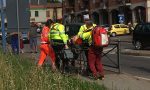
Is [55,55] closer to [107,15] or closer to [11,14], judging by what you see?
[11,14]

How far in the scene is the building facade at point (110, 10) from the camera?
208 feet

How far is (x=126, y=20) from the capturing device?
69.3 m

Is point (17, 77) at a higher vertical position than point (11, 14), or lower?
lower

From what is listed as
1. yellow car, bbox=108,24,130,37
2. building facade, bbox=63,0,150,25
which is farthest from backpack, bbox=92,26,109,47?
yellow car, bbox=108,24,130,37

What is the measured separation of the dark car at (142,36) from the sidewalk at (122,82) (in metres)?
16.1

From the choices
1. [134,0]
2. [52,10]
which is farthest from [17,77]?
[52,10]

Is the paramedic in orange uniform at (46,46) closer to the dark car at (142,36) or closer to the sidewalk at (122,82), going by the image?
the sidewalk at (122,82)

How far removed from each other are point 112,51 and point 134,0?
50.5 metres

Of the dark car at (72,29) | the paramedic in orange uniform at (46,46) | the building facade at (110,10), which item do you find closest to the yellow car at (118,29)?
the building facade at (110,10)

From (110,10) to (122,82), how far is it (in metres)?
60.7

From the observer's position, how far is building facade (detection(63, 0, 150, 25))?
63.5 metres

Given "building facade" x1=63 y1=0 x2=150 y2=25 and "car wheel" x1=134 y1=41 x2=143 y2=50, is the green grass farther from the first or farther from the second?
"building facade" x1=63 y1=0 x2=150 y2=25

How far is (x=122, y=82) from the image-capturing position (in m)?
12.6

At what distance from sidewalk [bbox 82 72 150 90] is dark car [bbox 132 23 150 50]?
16.1 metres
